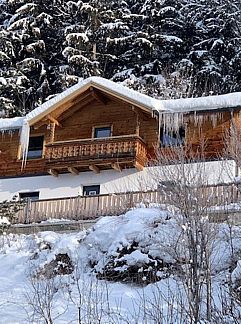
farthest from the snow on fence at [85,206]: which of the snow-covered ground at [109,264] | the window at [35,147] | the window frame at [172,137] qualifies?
the window at [35,147]

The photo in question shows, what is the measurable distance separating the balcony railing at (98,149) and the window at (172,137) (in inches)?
32.1

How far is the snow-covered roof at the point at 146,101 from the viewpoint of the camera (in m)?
23.6

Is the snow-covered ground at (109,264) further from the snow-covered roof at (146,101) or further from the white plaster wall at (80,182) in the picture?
the snow-covered roof at (146,101)

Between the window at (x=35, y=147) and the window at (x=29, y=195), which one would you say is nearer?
the window at (x=29, y=195)

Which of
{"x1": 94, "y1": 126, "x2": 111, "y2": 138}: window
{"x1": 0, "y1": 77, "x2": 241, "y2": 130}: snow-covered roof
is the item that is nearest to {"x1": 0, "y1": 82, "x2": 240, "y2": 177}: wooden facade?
{"x1": 94, "y1": 126, "x2": 111, "y2": 138}: window

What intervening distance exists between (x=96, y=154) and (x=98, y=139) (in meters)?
0.67

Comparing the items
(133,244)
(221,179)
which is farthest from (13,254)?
(221,179)

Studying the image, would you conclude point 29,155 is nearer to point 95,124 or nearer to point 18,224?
point 95,124

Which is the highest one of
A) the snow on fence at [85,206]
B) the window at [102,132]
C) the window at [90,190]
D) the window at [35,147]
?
the window at [102,132]

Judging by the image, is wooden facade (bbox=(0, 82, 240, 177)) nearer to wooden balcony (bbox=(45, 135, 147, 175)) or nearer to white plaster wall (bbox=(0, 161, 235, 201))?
wooden balcony (bbox=(45, 135, 147, 175))

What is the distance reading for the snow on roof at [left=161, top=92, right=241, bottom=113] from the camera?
2342 cm

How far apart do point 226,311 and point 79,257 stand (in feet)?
24.4

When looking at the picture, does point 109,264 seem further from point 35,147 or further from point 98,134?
point 35,147

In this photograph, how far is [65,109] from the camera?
84.5 ft
